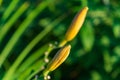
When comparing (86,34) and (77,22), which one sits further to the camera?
(86,34)

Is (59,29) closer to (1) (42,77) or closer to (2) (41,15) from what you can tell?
(2) (41,15)

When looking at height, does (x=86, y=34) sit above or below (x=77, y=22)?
below

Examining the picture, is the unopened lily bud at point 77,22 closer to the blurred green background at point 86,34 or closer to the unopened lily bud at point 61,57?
the unopened lily bud at point 61,57

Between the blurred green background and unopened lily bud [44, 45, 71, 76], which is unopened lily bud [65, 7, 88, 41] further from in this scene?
the blurred green background

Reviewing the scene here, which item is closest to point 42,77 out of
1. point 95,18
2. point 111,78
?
point 95,18

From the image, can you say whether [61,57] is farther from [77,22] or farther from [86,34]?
[86,34]

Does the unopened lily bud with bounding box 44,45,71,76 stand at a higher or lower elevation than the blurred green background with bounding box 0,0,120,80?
higher

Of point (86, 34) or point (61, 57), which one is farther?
point (86, 34)

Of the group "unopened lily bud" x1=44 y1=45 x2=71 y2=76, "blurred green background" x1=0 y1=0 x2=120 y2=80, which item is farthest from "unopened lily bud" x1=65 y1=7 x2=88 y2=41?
"blurred green background" x1=0 y1=0 x2=120 y2=80

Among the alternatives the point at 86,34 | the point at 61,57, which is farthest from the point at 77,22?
the point at 86,34
